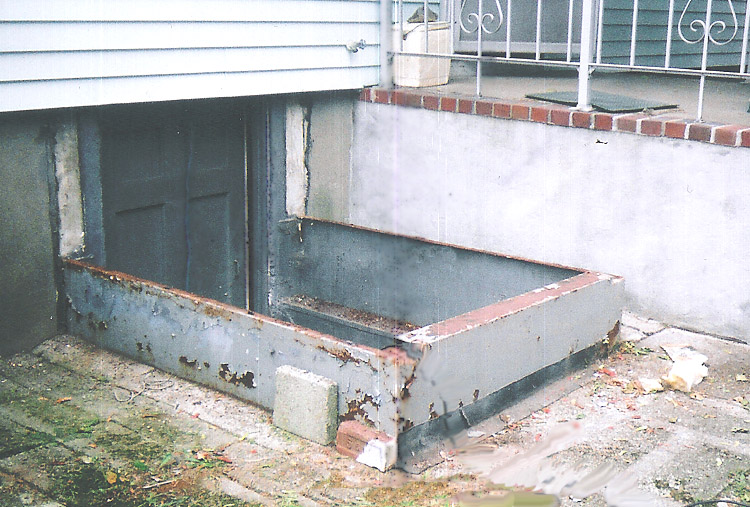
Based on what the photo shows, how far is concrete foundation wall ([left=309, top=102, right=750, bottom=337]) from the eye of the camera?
15.2ft

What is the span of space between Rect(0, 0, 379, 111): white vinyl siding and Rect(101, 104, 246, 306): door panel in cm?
35

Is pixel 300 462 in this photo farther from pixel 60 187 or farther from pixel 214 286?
pixel 214 286

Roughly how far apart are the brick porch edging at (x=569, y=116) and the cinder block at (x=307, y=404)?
2461mm

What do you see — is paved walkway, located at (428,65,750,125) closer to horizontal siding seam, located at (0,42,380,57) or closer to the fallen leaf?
horizontal siding seam, located at (0,42,380,57)

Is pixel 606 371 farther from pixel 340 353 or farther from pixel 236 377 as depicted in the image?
pixel 236 377

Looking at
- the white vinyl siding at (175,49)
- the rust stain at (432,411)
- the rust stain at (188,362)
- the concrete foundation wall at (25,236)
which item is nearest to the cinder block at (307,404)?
the rust stain at (432,411)

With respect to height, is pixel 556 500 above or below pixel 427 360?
below

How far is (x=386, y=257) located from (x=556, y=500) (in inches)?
A: 93.6

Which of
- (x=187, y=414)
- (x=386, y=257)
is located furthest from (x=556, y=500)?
(x=386, y=257)

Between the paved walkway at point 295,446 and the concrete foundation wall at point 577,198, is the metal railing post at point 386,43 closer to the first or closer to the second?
the concrete foundation wall at point 577,198

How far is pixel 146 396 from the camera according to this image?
3.96m

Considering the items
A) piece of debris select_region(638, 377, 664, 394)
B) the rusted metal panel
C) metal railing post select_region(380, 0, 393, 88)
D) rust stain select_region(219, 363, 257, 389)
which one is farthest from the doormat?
rust stain select_region(219, 363, 257, 389)

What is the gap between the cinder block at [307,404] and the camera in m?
3.44

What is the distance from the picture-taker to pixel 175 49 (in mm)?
5000
